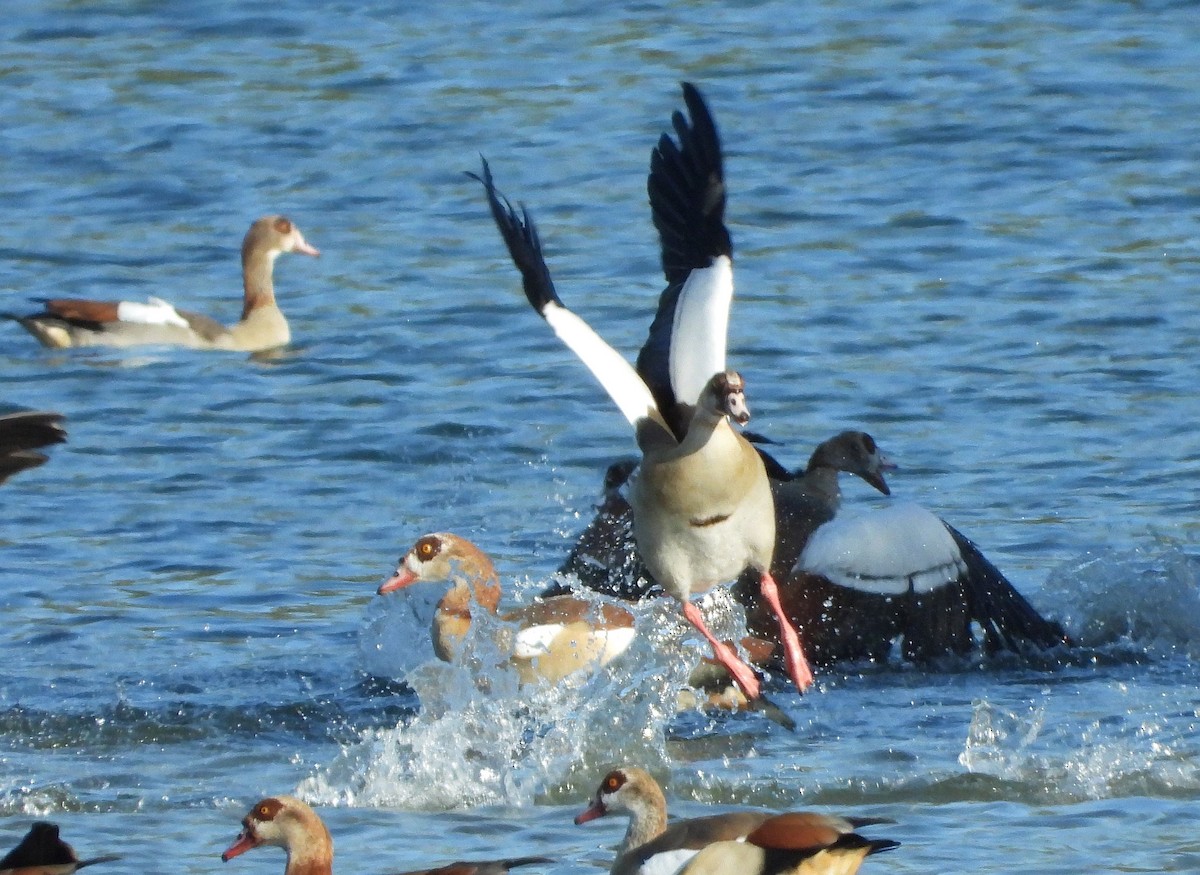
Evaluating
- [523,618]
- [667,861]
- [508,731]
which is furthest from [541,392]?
[667,861]

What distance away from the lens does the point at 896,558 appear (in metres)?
8.88

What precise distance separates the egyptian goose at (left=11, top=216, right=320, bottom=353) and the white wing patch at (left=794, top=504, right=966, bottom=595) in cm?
571

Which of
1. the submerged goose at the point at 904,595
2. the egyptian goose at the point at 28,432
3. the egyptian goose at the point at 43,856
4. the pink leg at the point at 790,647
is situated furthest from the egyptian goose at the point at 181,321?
the egyptian goose at the point at 43,856

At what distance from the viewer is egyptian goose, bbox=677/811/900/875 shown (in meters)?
5.80

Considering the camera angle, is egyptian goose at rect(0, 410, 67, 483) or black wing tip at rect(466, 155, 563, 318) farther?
black wing tip at rect(466, 155, 563, 318)

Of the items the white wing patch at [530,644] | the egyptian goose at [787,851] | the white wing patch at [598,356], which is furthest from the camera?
the white wing patch at [530,644]

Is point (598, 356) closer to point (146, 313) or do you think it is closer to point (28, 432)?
point (28, 432)

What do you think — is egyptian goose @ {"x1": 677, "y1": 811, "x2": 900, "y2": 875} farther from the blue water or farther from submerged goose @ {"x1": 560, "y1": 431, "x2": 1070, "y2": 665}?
submerged goose @ {"x1": 560, "y1": 431, "x2": 1070, "y2": 665}

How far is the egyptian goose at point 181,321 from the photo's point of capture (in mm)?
13648

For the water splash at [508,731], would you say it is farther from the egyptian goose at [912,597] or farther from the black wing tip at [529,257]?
the black wing tip at [529,257]

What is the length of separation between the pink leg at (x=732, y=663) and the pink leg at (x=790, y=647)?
5.0 inches

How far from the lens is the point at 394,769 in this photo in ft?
23.5

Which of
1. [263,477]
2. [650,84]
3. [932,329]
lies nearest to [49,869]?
[263,477]

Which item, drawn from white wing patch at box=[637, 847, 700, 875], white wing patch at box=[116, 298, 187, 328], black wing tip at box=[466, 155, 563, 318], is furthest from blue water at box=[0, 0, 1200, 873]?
black wing tip at box=[466, 155, 563, 318]
